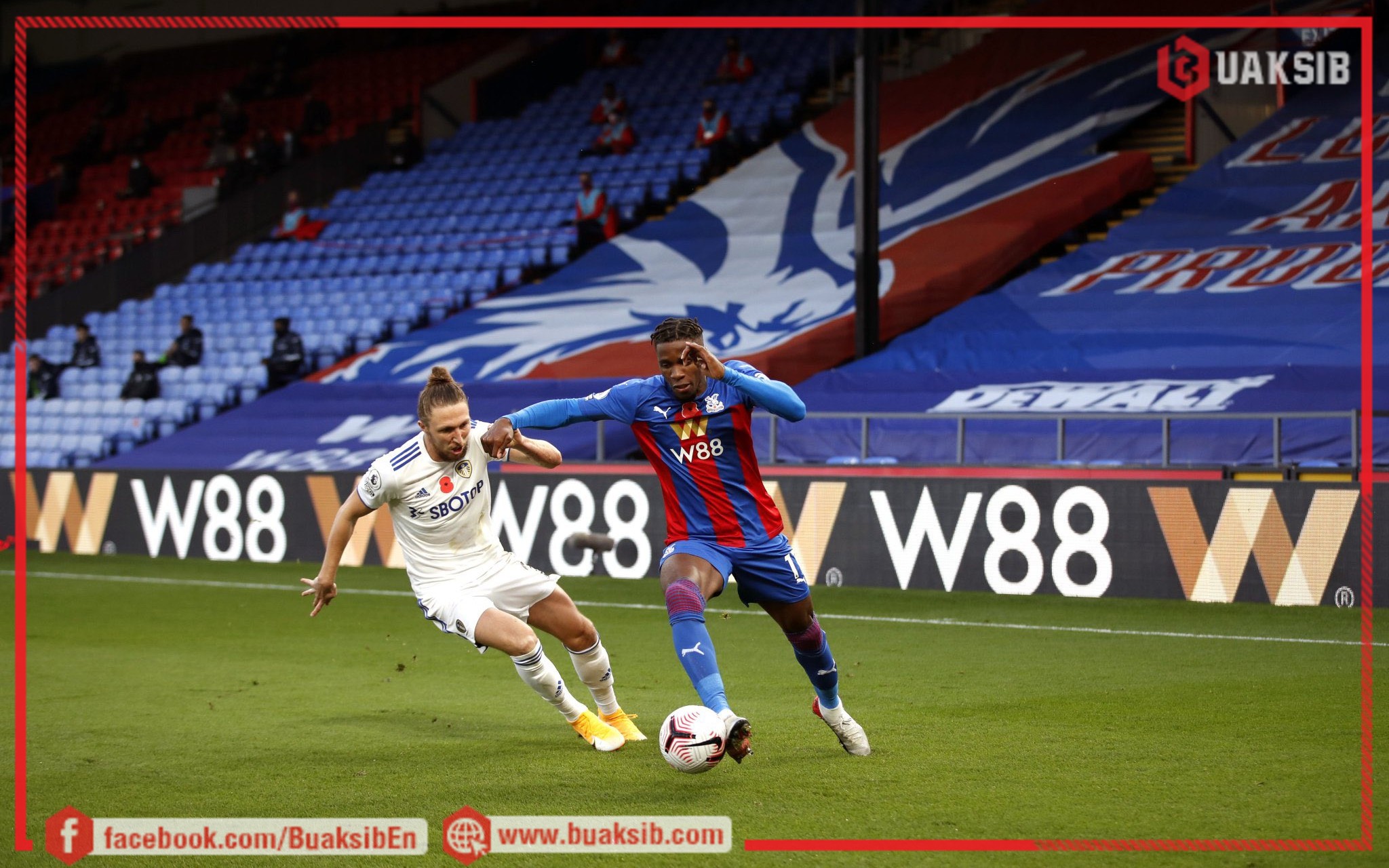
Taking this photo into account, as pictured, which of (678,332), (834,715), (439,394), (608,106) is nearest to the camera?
(678,332)

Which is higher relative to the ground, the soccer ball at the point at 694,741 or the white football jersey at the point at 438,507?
the white football jersey at the point at 438,507

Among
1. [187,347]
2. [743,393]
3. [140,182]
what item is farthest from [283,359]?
[743,393]

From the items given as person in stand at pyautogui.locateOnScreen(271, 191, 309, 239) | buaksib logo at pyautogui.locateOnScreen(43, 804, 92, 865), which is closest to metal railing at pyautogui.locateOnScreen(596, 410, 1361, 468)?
buaksib logo at pyautogui.locateOnScreen(43, 804, 92, 865)

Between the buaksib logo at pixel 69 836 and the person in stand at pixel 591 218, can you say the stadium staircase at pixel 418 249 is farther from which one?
the buaksib logo at pixel 69 836

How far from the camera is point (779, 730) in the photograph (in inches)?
293

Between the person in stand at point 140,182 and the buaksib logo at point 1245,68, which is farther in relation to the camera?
the person in stand at point 140,182

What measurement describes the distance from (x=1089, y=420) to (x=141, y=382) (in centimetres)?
1456

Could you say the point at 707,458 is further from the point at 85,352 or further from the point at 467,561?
the point at 85,352

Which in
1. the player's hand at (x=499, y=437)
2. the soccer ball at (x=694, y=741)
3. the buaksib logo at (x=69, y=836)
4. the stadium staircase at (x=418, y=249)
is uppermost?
the stadium staircase at (x=418, y=249)

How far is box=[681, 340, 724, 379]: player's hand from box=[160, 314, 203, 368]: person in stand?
18670 millimetres

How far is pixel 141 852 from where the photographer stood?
532 cm

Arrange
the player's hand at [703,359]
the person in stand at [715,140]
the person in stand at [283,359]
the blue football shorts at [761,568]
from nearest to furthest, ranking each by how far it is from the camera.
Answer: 1. the player's hand at [703,359]
2. the blue football shorts at [761,568]
3. the person in stand at [283,359]
4. the person in stand at [715,140]

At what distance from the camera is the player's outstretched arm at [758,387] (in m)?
6.34

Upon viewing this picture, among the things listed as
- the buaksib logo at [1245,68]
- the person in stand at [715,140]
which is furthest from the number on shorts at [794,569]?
the person in stand at [715,140]
